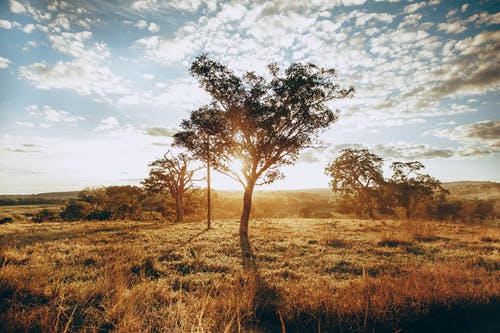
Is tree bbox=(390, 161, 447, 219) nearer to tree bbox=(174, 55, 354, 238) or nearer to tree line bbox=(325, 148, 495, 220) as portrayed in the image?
tree line bbox=(325, 148, 495, 220)

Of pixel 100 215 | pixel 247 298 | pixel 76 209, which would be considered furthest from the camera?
pixel 76 209

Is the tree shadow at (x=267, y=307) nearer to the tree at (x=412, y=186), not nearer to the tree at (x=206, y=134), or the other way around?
the tree at (x=206, y=134)

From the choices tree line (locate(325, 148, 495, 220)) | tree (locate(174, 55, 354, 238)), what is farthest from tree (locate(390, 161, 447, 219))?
tree (locate(174, 55, 354, 238))

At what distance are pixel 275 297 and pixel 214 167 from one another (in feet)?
45.0

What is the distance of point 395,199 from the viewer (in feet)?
137

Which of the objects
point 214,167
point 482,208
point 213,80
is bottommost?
point 482,208

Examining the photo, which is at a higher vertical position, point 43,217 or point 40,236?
point 40,236

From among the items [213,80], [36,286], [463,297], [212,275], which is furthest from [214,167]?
[463,297]

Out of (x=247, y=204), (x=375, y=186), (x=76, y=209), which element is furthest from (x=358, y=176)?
(x=76, y=209)

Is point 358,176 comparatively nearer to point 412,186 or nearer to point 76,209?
point 412,186

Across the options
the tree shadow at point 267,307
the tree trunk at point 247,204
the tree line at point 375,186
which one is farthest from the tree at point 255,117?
the tree line at point 375,186

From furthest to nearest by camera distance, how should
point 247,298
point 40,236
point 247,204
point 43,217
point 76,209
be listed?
1. point 76,209
2. point 43,217
3. point 247,204
4. point 40,236
5. point 247,298

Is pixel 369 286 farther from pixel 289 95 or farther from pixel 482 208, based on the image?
pixel 482 208

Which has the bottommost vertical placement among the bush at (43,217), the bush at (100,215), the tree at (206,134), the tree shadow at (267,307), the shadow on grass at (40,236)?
the bush at (43,217)
